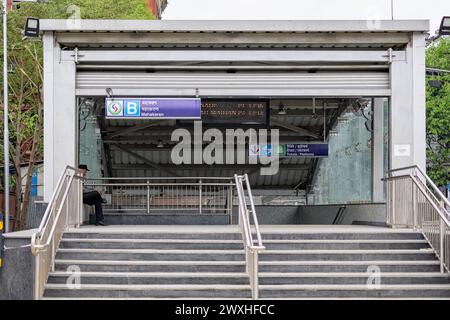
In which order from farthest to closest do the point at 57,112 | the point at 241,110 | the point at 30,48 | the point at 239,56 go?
the point at 30,48
the point at 241,110
the point at 239,56
the point at 57,112

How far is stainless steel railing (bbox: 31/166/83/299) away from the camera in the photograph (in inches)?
443

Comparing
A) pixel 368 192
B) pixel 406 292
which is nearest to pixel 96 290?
pixel 406 292

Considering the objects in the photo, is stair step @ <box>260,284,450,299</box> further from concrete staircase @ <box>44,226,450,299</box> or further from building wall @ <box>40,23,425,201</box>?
building wall @ <box>40,23,425,201</box>

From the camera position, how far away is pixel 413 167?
46.0ft

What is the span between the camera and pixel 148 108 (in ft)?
51.3

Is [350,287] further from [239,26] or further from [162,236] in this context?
[239,26]

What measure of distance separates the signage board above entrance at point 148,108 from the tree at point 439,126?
2989 cm

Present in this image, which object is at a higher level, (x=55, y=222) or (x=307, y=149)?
(x=307, y=149)

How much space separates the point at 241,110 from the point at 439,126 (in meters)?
27.6

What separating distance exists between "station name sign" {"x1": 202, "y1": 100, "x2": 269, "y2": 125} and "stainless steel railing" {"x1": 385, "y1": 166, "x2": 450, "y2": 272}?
4355mm

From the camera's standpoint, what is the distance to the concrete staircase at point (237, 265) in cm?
1157

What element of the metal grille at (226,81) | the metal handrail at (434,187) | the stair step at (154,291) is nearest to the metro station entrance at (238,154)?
the metal grille at (226,81)

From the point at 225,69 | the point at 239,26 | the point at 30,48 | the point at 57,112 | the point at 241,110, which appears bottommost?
the point at 57,112

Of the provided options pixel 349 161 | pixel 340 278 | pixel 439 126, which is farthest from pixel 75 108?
pixel 439 126
